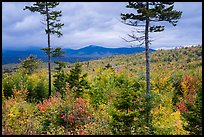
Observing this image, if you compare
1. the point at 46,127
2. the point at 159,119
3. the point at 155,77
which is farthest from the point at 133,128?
the point at 155,77

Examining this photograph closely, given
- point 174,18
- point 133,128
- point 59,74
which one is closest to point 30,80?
point 59,74

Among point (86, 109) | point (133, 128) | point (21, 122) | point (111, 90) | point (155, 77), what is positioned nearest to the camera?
point (133, 128)

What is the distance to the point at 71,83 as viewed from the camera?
70.5ft

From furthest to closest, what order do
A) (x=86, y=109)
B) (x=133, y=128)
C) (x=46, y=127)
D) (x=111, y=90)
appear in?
(x=111, y=90), (x=86, y=109), (x=46, y=127), (x=133, y=128)

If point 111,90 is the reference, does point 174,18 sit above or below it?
above

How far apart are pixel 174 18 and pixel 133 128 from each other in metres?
8.69

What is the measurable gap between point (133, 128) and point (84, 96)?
11820 millimetres

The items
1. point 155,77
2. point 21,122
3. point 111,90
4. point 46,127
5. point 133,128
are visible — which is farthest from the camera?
point 155,77

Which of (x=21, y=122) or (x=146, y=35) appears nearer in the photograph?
(x=21, y=122)

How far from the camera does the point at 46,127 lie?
1346 centimetres

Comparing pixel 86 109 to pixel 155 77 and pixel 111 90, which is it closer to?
pixel 111 90

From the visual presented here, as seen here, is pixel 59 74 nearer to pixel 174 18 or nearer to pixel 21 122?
pixel 174 18

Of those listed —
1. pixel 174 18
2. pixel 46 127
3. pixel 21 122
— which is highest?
pixel 174 18

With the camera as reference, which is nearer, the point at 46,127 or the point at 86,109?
the point at 46,127
